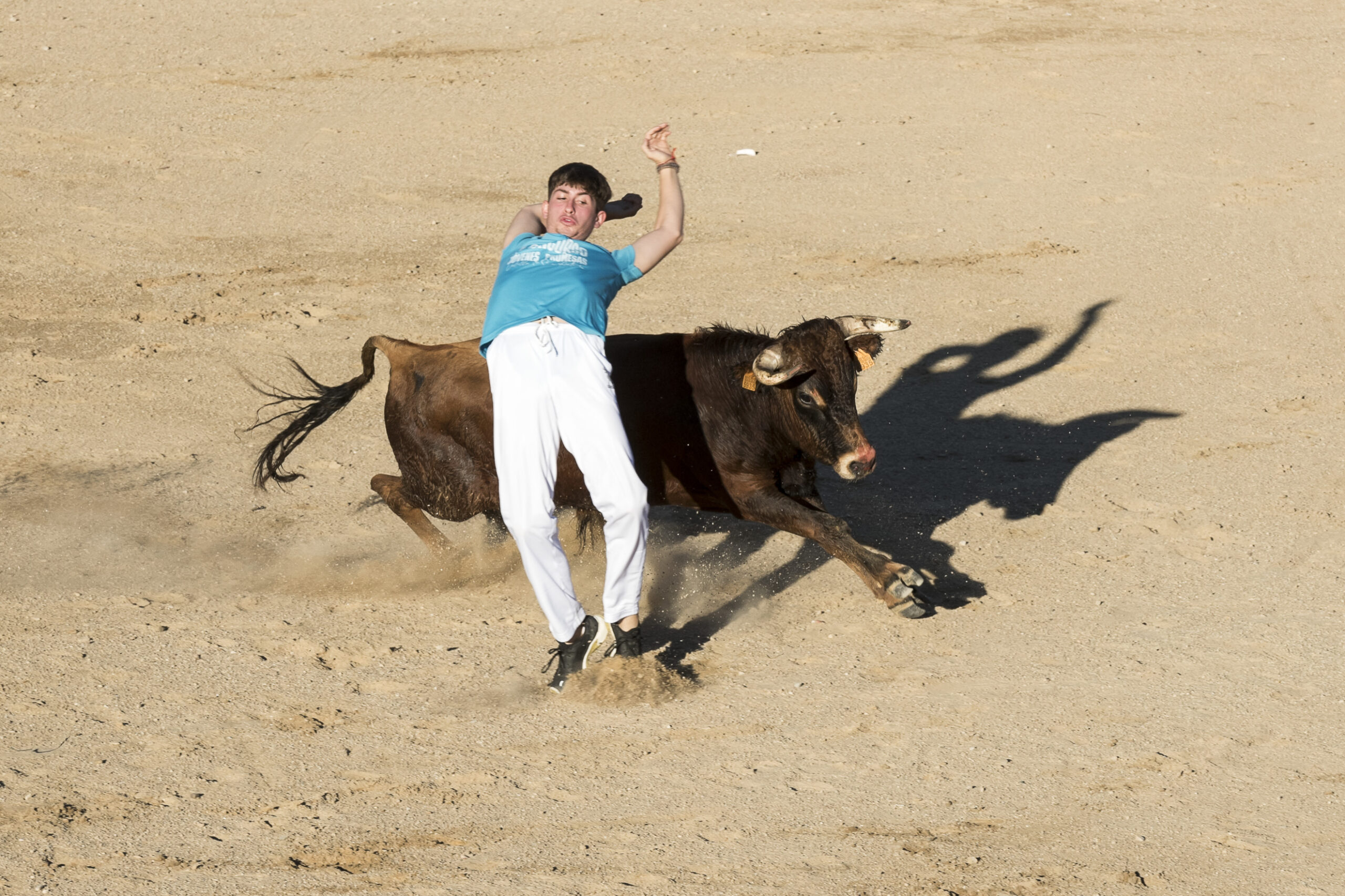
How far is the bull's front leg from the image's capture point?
21.5ft

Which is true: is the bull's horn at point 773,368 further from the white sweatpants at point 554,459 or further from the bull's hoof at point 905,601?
the bull's hoof at point 905,601

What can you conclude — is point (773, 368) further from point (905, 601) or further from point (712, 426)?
point (905, 601)

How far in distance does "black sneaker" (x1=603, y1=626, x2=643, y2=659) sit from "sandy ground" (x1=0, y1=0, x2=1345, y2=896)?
0.13 meters

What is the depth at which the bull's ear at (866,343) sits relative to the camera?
22.8 ft

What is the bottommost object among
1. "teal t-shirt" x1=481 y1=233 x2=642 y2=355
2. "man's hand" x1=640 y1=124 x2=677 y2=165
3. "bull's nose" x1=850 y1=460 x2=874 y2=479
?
"bull's nose" x1=850 y1=460 x2=874 y2=479

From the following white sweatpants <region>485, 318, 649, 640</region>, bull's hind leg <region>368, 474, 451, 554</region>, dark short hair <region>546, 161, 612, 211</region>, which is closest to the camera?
white sweatpants <region>485, 318, 649, 640</region>

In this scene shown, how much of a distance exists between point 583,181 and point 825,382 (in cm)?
137

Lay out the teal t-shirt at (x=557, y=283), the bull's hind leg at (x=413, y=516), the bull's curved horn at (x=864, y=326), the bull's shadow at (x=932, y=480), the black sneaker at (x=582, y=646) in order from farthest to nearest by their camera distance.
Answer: the bull's hind leg at (x=413, y=516) < the bull's shadow at (x=932, y=480) < the bull's curved horn at (x=864, y=326) < the teal t-shirt at (x=557, y=283) < the black sneaker at (x=582, y=646)

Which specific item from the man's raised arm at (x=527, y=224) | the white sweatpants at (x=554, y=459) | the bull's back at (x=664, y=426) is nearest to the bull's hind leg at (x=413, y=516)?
the bull's back at (x=664, y=426)

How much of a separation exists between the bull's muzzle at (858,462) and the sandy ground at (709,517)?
2.40ft

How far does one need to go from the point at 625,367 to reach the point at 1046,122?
821 cm

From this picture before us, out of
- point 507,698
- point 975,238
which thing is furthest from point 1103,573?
point 975,238

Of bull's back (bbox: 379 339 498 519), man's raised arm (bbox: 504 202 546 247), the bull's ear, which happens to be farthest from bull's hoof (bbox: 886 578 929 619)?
man's raised arm (bbox: 504 202 546 247)

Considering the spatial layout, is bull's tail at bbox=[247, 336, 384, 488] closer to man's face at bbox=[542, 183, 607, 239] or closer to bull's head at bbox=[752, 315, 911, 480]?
man's face at bbox=[542, 183, 607, 239]
